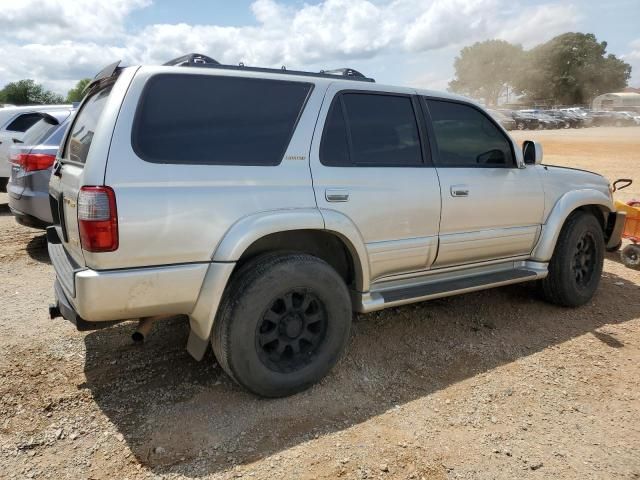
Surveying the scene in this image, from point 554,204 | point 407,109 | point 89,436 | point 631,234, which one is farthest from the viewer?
point 631,234

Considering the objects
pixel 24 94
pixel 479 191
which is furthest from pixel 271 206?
pixel 24 94

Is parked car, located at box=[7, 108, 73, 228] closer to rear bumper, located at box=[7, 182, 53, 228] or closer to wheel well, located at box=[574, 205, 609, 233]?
rear bumper, located at box=[7, 182, 53, 228]

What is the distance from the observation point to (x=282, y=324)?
3.09 meters

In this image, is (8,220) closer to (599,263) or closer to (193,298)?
(193,298)

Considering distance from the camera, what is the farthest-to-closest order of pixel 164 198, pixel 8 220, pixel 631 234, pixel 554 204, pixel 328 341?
pixel 8 220
pixel 631 234
pixel 554 204
pixel 328 341
pixel 164 198

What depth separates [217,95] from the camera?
292 centimetres

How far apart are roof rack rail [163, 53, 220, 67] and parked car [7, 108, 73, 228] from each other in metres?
3.26

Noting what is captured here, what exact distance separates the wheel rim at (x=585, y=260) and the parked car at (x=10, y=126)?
8.54 metres

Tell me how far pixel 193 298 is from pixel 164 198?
0.56 meters

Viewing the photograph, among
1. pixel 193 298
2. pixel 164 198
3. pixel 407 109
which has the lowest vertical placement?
pixel 193 298

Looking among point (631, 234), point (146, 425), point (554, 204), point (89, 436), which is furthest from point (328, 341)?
point (631, 234)

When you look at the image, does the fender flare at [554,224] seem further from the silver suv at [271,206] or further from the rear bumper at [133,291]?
the rear bumper at [133,291]

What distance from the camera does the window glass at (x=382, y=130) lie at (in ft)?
11.1

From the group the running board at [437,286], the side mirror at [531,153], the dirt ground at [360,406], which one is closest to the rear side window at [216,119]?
the running board at [437,286]
